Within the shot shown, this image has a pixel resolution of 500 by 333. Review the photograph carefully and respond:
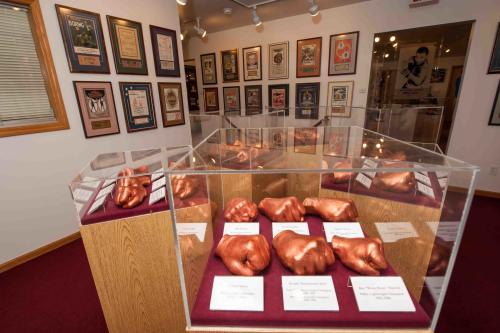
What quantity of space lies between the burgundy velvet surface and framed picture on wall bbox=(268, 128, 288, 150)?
0.54 metres

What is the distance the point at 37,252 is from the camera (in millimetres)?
2260

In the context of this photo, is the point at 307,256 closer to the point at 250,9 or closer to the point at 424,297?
the point at 424,297

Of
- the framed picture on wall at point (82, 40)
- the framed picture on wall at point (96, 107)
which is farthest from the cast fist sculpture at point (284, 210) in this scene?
the framed picture on wall at point (82, 40)

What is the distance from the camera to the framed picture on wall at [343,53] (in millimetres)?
3627

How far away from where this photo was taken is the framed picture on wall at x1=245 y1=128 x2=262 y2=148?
2.02m

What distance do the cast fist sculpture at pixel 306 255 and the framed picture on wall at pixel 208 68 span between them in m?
5.09

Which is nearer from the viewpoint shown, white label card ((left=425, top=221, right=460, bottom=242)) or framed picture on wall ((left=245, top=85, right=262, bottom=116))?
white label card ((left=425, top=221, right=460, bottom=242))

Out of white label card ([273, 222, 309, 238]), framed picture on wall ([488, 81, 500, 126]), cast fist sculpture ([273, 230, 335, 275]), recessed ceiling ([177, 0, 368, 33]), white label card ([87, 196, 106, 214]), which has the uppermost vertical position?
recessed ceiling ([177, 0, 368, 33])

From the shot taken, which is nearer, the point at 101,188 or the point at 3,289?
the point at 101,188

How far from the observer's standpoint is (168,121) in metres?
3.18

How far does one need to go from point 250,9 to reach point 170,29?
57.2 inches

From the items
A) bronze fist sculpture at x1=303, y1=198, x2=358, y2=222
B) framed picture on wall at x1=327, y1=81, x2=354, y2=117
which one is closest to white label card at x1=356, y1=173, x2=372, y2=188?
bronze fist sculpture at x1=303, y1=198, x2=358, y2=222

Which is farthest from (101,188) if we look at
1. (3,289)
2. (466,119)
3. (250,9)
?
(466,119)

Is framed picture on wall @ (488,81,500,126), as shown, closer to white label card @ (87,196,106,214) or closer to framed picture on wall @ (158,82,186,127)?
framed picture on wall @ (158,82,186,127)
